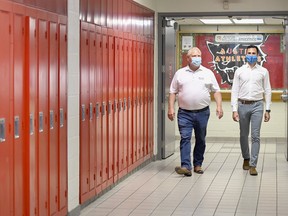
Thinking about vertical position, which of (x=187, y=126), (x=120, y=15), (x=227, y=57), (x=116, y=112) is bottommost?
(x=187, y=126)

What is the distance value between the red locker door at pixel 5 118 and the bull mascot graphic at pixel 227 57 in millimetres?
10117

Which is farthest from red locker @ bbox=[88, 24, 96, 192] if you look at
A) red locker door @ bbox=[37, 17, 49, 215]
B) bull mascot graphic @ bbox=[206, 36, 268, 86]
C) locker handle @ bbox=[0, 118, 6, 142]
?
bull mascot graphic @ bbox=[206, 36, 268, 86]

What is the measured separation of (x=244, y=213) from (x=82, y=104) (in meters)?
1.93

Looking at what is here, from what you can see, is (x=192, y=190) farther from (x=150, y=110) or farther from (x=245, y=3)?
(x=245, y=3)

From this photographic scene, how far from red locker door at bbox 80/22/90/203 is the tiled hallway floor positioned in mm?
274

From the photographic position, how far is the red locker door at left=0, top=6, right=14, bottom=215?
4633 millimetres

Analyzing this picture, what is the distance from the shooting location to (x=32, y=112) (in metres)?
5.23

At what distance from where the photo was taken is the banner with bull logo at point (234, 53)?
14.3 meters

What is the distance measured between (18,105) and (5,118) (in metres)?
0.27

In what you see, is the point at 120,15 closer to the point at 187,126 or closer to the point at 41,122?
the point at 187,126

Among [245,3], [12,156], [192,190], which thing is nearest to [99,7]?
[192,190]

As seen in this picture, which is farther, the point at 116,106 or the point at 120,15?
the point at 120,15

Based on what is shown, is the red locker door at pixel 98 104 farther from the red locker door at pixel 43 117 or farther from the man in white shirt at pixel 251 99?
the man in white shirt at pixel 251 99

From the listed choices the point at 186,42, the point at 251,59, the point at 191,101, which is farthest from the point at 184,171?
the point at 186,42
